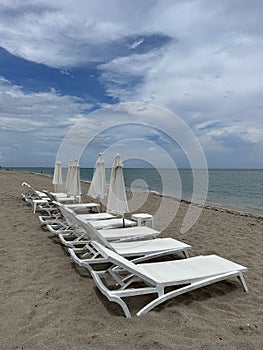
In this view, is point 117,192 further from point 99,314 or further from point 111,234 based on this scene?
point 99,314

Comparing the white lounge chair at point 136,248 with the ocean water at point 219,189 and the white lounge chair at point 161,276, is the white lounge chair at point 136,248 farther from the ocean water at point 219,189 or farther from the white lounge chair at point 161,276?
the ocean water at point 219,189

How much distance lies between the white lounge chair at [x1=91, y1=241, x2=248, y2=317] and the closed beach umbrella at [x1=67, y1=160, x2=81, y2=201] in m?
4.44

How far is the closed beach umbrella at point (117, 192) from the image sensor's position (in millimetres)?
5465

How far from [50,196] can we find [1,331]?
651 cm

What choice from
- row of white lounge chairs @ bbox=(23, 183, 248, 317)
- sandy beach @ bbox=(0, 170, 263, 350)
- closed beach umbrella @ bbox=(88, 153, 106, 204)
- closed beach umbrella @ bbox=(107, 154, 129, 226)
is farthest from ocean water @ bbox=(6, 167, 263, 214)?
sandy beach @ bbox=(0, 170, 263, 350)

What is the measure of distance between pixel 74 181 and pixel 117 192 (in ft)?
9.54

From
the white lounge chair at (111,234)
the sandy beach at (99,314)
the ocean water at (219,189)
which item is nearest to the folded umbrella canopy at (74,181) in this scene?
the ocean water at (219,189)

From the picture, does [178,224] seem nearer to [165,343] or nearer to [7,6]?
[165,343]

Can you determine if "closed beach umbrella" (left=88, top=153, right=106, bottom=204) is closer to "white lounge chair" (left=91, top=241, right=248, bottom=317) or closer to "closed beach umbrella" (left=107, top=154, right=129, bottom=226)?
"closed beach umbrella" (left=107, top=154, right=129, bottom=226)

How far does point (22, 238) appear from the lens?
5523mm

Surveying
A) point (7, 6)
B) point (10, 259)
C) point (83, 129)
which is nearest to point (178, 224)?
point (83, 129)

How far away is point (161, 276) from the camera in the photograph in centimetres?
314

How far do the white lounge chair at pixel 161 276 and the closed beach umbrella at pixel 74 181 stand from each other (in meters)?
4.44

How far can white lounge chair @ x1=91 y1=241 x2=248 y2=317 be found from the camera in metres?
2.88
